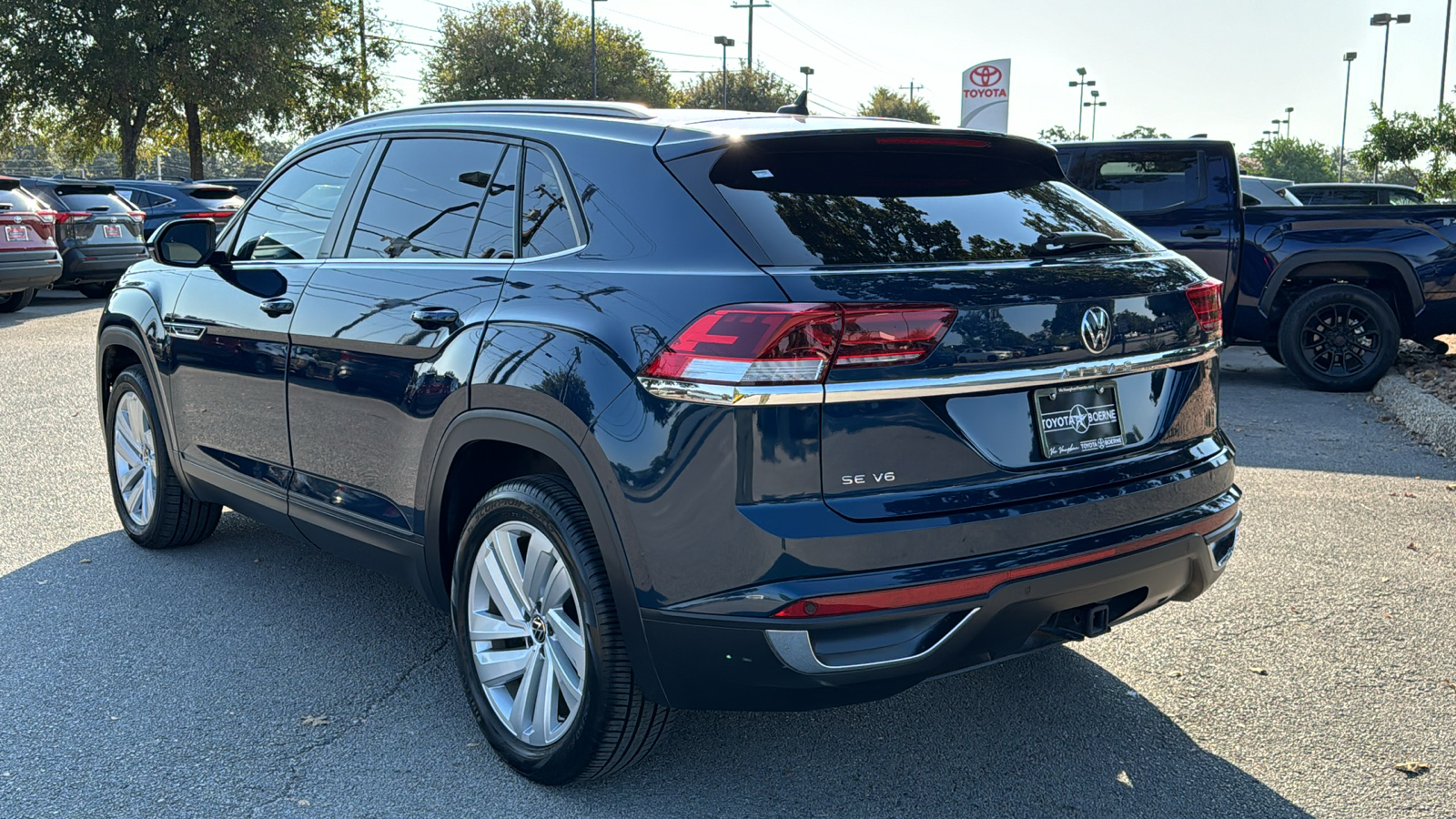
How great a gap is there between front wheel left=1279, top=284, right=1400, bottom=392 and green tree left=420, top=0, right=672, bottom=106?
5199 cm

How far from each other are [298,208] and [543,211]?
1569 mm

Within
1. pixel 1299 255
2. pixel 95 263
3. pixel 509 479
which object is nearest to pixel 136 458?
pixel 509 479

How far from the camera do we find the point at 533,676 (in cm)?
331

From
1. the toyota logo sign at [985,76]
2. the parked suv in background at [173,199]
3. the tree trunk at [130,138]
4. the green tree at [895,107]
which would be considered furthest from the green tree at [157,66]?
the green tree at [895,107]

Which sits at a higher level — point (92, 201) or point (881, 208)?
point (92, 201)

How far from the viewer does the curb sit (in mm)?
7602

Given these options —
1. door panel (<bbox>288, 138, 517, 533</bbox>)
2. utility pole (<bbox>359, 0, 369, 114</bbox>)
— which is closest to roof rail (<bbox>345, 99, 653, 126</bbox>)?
door panel (<bbox>288, 138, 517, 533</bbox>)

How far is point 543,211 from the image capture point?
132 inches

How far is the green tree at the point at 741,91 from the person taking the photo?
246 ft

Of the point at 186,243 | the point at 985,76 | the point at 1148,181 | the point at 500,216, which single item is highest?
the point at 985,76

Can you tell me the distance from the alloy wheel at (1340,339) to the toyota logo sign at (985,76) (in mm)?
9662

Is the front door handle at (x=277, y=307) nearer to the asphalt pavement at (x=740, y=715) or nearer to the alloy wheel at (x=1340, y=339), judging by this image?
the asphalt pavement at (x=740, y=715)

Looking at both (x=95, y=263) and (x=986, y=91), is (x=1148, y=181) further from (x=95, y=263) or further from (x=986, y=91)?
(x=95, y=263)

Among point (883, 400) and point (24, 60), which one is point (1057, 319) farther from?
point (24, 60)
